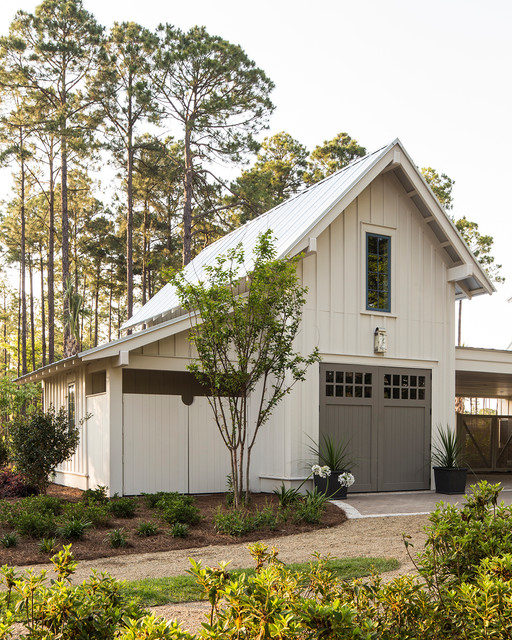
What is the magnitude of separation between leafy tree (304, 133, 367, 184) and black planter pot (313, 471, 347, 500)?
2354 centimetres

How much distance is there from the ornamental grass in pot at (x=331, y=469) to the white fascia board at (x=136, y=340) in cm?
304

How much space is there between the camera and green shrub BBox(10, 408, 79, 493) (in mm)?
11844

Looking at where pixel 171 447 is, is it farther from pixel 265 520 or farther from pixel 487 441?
pixel 487 441

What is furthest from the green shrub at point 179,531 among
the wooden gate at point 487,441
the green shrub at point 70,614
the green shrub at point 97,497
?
the wooden gate at point 487,441

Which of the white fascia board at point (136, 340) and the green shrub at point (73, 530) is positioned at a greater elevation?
the white fascia board at point (136, 340)

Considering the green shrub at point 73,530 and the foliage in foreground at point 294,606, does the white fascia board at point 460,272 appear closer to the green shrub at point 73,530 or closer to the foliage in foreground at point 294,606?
the green shrub at point 73,530

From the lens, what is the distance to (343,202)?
12180mm

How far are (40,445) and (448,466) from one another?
24.3 feet

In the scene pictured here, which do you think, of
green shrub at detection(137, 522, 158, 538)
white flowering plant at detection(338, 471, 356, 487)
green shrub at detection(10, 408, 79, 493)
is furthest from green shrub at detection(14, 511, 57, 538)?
white flowering plant at detection(338, 471, 356, 487)

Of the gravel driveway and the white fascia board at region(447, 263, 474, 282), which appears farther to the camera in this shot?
the white fascia board at region(447, 263, 474, 282)

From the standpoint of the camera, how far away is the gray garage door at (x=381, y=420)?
12414 millimetres

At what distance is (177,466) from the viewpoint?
12414 mm

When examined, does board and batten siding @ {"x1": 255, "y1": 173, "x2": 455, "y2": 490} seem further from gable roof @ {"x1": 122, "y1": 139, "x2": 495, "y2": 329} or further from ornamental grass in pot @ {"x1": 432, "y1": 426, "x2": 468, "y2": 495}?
ornamental grass in pot @ {"x1": 432, "y1": 426, "x2": 468, "y2": 495}

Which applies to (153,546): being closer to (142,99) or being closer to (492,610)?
(492,610)
